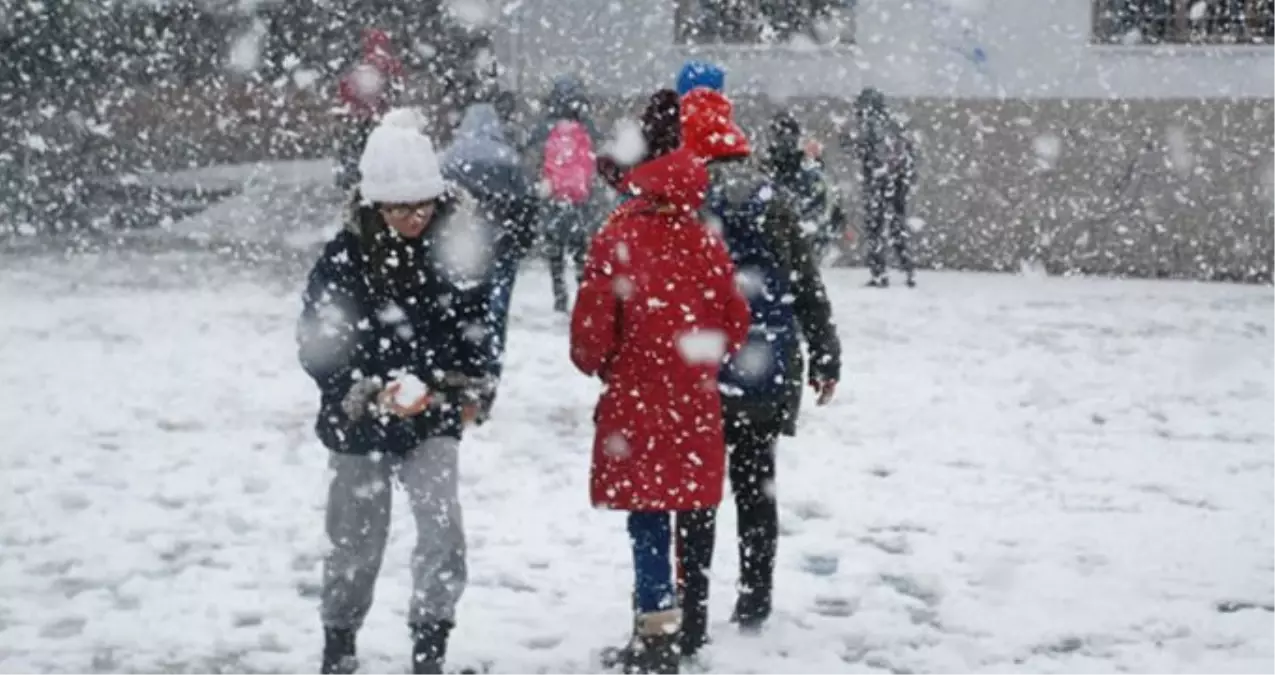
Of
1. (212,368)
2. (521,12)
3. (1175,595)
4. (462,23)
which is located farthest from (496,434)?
(462,23)

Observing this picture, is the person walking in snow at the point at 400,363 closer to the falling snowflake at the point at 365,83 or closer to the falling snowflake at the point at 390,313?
the falling snowflake at the point at 390,313

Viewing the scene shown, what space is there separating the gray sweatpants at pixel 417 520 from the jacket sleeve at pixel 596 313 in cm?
45

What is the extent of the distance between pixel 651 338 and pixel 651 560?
61cm

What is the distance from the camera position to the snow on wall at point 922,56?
15.2 metres

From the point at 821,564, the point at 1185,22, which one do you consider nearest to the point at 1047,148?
the point at 1185,22

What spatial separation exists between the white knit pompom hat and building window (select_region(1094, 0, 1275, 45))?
Result: 12060 mm

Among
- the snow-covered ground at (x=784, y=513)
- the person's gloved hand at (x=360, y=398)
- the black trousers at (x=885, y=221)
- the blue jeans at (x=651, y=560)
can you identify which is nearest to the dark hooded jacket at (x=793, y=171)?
the snow-covered ground at (x=784, y=513)

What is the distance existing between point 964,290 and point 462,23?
38.6 feet

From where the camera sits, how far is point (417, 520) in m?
4.68

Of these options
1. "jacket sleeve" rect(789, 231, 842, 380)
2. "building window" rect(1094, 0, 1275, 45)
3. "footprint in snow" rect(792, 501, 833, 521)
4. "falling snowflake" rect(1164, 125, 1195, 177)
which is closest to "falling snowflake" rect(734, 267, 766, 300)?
"jacket sleeve" rect(789, 231, 842, 380)

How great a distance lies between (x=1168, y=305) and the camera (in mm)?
13531

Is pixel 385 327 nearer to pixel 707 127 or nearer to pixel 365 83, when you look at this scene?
pixel 707 127

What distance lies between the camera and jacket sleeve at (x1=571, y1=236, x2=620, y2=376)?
14.9 feet

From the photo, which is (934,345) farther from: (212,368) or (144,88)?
(144,88)
